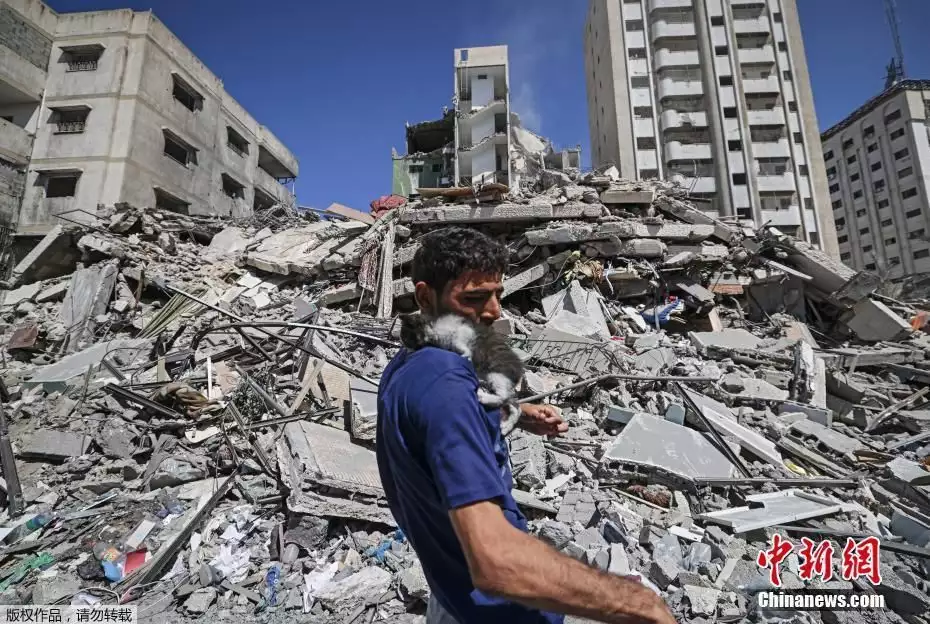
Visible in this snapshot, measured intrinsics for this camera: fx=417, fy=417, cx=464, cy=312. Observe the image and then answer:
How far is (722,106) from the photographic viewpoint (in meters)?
30.6

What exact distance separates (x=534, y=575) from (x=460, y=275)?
74 cm

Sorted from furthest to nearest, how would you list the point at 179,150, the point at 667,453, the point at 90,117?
the point at 179,150
the point at 90,117
the point at 667,453

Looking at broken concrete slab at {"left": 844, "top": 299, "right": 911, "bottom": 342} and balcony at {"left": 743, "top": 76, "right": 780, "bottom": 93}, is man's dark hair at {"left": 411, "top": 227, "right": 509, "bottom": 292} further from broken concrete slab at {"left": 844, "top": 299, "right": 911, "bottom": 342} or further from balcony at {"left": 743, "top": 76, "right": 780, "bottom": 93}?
balcony at {"left": 743, "top": 76, "right": 780, "bottom": 93}

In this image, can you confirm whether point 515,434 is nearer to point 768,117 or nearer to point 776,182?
point 776,182

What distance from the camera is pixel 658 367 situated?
6336mm

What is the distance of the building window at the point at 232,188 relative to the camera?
23222 mm

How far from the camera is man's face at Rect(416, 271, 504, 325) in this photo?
1.18 meters

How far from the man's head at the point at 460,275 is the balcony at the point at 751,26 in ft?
139

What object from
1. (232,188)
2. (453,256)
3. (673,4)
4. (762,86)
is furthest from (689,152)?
(453,256)

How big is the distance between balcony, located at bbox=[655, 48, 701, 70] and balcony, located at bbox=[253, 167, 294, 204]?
2950 cm

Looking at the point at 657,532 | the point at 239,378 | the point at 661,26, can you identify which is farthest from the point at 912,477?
the point at 661,26

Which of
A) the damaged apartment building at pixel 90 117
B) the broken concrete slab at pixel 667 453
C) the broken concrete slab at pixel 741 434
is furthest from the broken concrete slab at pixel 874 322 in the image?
the damaged apartment building at pixel 90 117

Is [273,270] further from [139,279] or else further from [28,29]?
[28,29]

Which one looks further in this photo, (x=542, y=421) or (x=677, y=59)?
(x=677, y=59)
